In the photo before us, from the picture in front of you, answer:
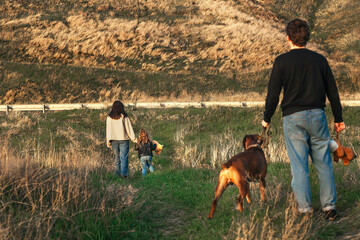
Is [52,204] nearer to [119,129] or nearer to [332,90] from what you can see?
[332,90]

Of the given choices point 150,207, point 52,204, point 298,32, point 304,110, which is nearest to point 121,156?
point 150,207

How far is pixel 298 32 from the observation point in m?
5.44

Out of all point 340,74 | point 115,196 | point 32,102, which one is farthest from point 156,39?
point 115,196

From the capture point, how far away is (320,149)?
17.8 ft

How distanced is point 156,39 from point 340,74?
20.9 metres

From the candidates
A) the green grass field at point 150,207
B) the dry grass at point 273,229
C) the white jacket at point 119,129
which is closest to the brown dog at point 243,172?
the green grass field at point 150,207

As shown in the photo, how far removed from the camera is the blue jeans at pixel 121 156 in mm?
10266

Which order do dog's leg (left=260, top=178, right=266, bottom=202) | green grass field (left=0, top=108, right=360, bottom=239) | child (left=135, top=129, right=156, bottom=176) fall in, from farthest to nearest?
child (left=135, top=129, right=156, bottom=176)
dog's leg (left=260, top=178, right=266, bottom=202)
green grass field (left=0, top=108, right=360, bottom=239)

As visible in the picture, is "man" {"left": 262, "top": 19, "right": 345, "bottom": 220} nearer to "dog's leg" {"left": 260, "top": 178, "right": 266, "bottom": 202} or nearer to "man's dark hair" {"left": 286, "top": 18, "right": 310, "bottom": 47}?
"man's dark hair" {"left": 286, "top": 18, "right": 310, "bottom": 47}

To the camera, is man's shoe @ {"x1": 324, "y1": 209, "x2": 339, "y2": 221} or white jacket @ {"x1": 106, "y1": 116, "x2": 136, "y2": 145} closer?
man's shoe @ {"x1": 324, "y1": 209, "x2": 339, "y2": 221}

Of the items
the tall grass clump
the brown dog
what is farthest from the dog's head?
the tall grass clump

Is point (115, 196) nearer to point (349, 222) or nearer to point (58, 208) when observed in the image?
point (58, 208)

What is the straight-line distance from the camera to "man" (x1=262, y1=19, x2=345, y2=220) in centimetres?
533

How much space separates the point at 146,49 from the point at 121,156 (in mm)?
38939
